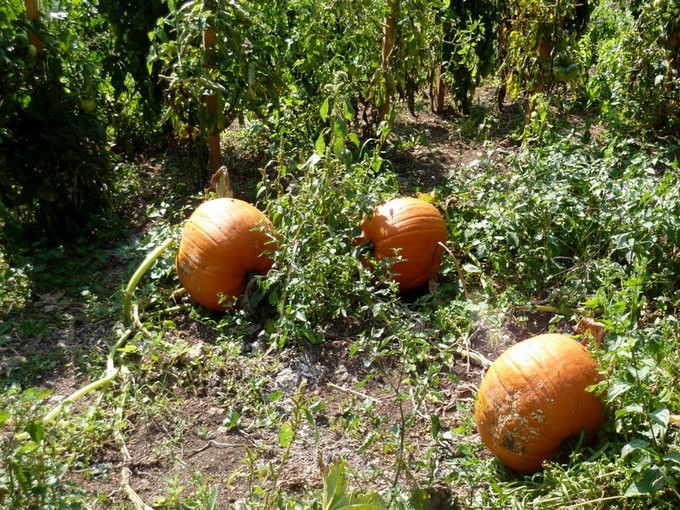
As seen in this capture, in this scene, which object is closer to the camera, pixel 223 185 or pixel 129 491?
pixel 129 491

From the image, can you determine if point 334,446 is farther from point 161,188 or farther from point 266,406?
point 161,188

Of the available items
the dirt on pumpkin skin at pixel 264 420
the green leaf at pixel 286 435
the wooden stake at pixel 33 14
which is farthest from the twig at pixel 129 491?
the wooden stake at pixel 33 14

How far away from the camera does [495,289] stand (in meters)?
4.04

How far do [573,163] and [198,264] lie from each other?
7.57 feet

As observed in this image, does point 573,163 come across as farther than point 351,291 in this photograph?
Yes

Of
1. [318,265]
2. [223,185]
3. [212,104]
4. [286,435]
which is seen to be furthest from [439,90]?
[286,435]

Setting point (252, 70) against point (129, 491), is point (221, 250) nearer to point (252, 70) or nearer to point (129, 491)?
point (129, 491)

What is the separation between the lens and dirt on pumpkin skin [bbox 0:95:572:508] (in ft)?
9.45

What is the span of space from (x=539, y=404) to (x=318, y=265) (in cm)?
143

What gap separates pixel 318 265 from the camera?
3732mm

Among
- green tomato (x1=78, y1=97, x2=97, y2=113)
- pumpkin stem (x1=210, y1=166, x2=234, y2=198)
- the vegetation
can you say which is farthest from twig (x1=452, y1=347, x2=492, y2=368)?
green tomato (x1=78, y1=97, x2=97, y2=113)

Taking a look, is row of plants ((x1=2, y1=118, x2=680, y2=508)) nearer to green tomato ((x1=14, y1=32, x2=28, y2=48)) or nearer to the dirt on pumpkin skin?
the dirt on pumpkin skin

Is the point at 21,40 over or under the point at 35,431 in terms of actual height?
over

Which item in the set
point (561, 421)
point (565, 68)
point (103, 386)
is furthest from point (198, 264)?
point (565, 68)
